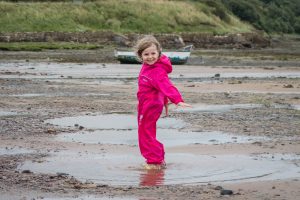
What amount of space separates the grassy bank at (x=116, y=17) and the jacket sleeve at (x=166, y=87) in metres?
61.3

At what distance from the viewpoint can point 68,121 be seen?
1547cm

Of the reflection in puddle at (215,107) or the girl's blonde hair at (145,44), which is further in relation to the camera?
the reflection in puddle at (215,107)

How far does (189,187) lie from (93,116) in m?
7.88

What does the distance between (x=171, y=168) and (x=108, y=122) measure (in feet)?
17.3

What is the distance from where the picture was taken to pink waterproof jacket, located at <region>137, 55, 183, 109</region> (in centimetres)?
1039

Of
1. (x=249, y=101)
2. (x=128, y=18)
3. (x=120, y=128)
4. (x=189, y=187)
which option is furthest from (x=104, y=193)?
(x=128, y=18)

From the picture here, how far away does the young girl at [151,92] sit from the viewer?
34.1 ft

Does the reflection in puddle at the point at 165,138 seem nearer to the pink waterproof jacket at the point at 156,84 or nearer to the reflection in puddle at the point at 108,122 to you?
the reflection in puddle at the point at 108,122

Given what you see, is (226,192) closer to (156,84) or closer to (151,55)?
(156,84)

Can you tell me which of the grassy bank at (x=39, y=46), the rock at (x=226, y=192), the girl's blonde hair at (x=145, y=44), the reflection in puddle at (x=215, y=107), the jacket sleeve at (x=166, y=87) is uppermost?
the grassy bank at (x=39, y=46)

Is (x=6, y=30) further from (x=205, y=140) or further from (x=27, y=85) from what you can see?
(x=205, y=140)

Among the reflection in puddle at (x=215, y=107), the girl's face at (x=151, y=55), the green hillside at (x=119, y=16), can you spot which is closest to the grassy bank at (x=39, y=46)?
the green hillside at (x=119, y=16)

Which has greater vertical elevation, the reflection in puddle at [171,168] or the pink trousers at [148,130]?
the pink trousers at [148,130]

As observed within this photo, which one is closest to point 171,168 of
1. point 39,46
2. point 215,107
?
point 215,107
